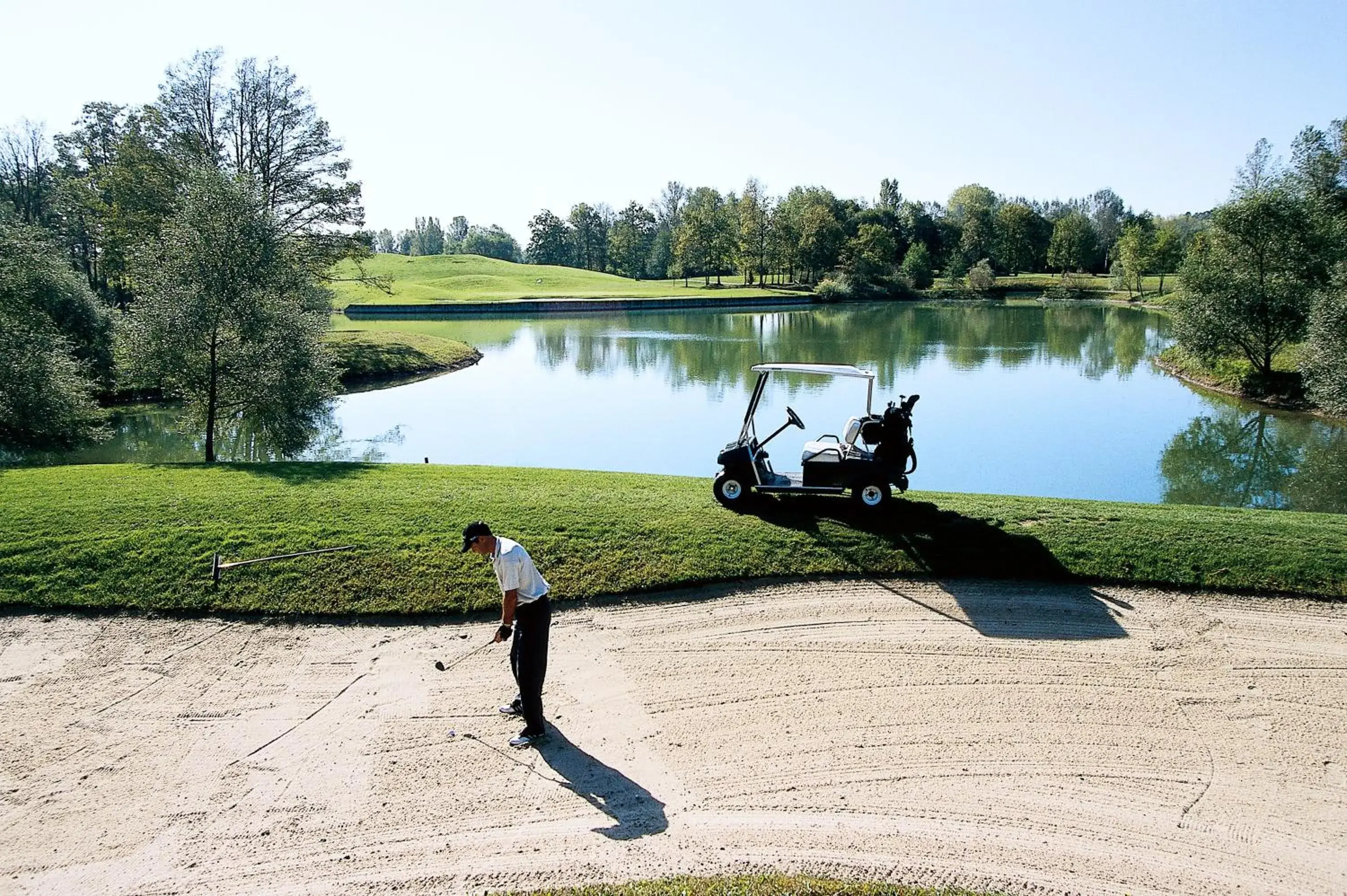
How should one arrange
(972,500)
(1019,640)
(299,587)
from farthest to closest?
(972,500), (299,587), (1019,640)

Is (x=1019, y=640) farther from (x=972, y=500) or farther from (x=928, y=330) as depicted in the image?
(x=928, y=330)

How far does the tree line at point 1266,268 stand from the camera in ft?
116

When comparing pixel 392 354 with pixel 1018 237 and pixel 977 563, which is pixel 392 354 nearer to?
pixel 977 563

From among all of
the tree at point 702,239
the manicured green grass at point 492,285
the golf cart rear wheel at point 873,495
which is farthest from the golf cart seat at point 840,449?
the tree at point 702,239

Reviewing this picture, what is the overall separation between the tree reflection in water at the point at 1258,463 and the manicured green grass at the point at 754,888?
17.2 meters

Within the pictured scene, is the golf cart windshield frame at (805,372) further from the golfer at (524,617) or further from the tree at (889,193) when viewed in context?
the tree at (889,193)

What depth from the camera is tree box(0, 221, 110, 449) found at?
2111cm

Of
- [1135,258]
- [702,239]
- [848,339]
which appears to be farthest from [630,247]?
[848,339]

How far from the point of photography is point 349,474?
1602cm

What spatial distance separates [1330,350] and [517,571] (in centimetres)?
3089

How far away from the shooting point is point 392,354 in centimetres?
4538

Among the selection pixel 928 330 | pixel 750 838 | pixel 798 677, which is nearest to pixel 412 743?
pixel 750 838

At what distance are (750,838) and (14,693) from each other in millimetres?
7818

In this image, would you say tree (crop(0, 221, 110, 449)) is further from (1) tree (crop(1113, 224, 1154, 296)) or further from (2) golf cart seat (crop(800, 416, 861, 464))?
(1) tree (crop(1113, 224, 1154, 296))
